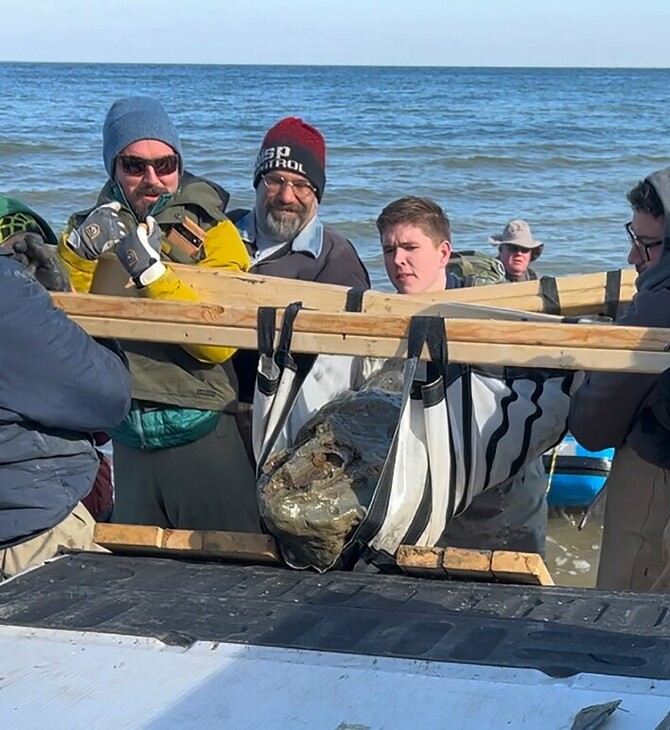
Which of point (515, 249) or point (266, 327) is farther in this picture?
point (515, 249)

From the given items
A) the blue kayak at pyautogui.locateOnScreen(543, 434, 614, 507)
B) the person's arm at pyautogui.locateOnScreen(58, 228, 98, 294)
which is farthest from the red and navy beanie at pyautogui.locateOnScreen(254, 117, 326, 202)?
the blue kayak at pyautogui.locateOnScreen(543, 434, 614, 507)

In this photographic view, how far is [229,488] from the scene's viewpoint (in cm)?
396

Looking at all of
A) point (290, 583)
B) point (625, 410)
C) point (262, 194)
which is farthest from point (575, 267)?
point (290, 583)

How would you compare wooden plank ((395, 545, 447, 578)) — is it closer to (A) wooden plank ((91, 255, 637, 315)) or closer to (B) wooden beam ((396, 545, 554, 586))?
(B) wooden beam ((396, 545, 554, 586))

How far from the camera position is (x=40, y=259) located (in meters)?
3.30

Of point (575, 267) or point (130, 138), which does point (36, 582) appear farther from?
point (575, 267)

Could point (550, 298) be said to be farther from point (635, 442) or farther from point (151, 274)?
point (151, 274)

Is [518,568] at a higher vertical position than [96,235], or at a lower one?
lower

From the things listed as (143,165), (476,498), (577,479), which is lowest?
(577,479)

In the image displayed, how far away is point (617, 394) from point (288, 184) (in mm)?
1649

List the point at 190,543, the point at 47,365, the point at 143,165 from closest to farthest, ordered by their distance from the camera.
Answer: the point at 47,365 < the point at 190,543 < the point at 143,165

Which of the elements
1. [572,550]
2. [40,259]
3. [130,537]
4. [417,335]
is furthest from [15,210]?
[572,550]

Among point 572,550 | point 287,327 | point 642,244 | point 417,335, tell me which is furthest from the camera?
point 572,550

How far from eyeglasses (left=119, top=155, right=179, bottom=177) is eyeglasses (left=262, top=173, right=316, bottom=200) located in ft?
1.87
